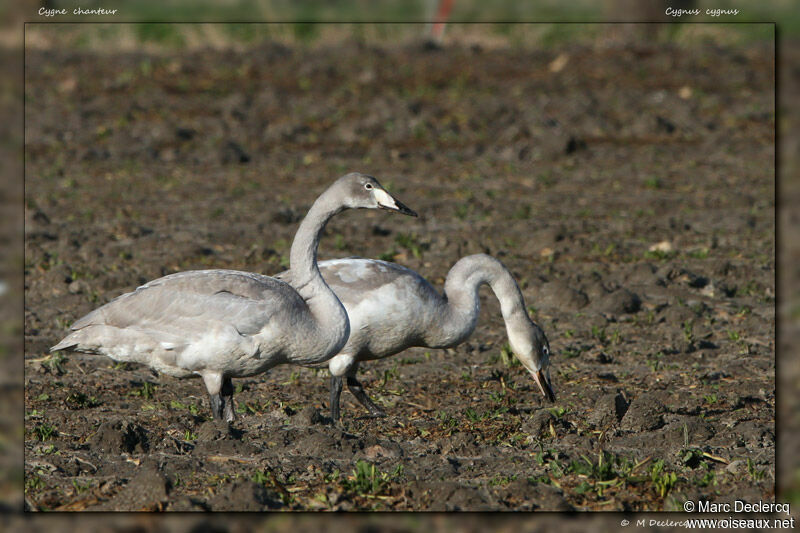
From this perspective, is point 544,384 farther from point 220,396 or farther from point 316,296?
point 220,396

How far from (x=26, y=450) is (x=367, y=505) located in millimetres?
2004

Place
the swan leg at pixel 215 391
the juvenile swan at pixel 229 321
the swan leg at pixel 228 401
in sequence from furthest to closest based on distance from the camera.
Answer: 1. the swan leg at pixel 228 401
2. the swan leg at pixel 215 391
3. the juvenile swan at pixel 229 321

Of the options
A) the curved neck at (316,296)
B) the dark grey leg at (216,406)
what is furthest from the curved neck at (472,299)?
the dark grey leg at (216,406)

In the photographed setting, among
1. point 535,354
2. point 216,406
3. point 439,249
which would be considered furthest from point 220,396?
point 439,249

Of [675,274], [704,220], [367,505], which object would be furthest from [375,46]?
[367,505]

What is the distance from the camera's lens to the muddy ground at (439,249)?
5926 millimetres

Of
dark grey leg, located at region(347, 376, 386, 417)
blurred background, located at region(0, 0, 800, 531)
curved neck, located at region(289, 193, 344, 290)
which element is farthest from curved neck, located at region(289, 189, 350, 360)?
blurred background, located at region(0, 0, 800, 531)

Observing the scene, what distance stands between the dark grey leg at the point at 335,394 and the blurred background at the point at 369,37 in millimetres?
2567

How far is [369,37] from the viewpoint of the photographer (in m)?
22.3

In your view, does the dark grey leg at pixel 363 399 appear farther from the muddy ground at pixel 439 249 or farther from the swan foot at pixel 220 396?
the swan foot at pixel 220 396

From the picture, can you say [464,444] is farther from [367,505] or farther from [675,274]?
[675,274]

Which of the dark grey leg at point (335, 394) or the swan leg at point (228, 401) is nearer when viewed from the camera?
the swan leg at point (228, 401)

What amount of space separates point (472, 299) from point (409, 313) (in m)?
0.55

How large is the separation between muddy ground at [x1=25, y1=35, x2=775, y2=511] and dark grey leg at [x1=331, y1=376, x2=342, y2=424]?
165mm
